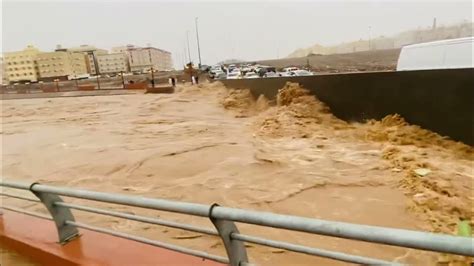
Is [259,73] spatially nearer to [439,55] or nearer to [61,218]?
[439,55]

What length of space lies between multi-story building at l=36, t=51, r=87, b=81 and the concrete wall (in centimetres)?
6053

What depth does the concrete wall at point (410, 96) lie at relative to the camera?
26.1 ft

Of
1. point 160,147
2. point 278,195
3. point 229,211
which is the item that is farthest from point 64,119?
point 229,211

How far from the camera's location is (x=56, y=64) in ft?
225

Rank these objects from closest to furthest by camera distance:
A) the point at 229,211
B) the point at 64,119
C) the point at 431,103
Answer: the point at 229,211
the point at 431,103
the point at 64,119

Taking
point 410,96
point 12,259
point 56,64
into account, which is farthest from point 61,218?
point 56,64

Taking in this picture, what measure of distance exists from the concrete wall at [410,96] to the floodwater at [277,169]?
29 cm

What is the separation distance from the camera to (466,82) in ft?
25.5

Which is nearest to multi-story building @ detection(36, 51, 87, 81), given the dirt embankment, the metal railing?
the dirt embankment

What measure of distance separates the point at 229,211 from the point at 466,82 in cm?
786

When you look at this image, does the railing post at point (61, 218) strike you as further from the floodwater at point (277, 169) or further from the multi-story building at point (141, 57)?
the multi-story building at point (141, 57)

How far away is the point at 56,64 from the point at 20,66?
19.3 feet

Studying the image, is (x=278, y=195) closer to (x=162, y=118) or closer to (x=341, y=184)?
(x=341, y=184)


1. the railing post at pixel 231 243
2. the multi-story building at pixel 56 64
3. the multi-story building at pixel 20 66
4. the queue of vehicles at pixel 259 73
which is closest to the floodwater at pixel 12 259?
the railing post at pixel 231 243
